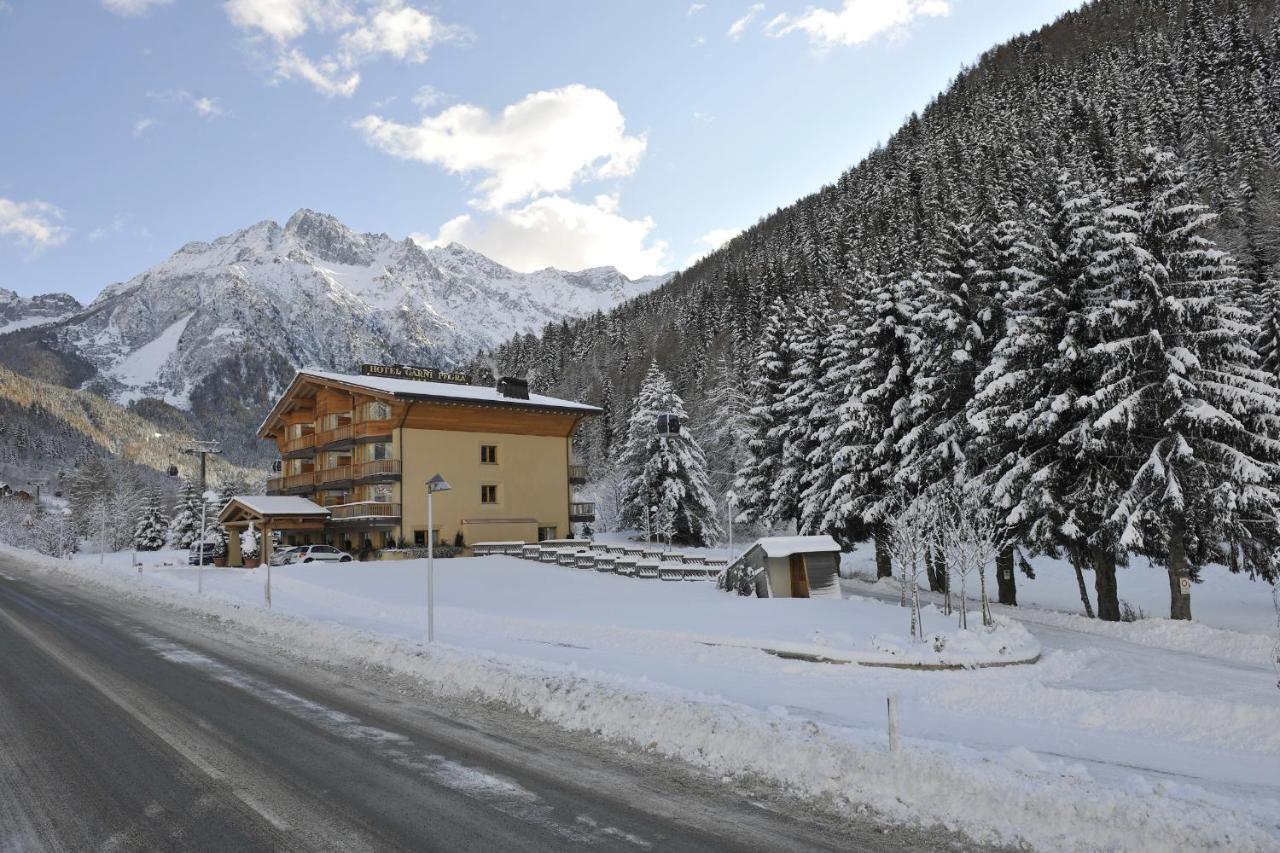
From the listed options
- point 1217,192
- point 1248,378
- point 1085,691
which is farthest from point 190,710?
point 1217,192

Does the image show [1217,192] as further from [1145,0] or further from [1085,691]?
[1145,0]

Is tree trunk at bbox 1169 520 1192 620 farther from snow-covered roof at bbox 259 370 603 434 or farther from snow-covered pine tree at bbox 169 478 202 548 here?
snow-covered pine tree at bbox 169 478 202 548

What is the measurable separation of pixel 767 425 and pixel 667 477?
802 centimetres

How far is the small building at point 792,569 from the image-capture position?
1038 inches

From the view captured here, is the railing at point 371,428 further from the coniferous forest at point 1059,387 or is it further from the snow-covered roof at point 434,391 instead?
the coniferous forest at point 1059,387

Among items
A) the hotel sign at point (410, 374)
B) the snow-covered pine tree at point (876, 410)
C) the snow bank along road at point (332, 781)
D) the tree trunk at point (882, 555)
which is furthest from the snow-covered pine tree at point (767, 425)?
the snow bank along road at point (332, 781)

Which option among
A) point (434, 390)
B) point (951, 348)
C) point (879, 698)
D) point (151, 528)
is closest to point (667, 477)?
point (434, 390)

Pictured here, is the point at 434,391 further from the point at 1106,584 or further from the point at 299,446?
the point at 1106,584

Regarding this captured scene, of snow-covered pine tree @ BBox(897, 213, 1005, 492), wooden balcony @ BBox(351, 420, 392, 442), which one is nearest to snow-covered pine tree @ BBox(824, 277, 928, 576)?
snow-covered pine tree @ BBox(897, 213, 1005, 492)

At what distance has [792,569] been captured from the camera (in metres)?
26.8

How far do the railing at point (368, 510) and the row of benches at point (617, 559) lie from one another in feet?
16.3

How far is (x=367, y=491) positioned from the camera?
45.5 metres

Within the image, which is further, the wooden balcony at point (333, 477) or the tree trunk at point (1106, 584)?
the wooden balcony at point (333, 477)

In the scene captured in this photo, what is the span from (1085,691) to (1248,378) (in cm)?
1549
